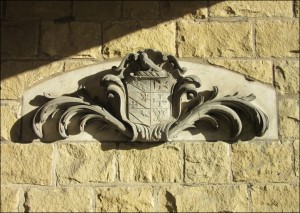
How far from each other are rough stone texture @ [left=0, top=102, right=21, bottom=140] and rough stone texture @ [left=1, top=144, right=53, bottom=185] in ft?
0.20

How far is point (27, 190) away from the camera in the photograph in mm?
2564

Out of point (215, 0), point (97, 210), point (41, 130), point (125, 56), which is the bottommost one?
point (97, 210)

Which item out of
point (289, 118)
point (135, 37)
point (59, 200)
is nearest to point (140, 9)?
point (135, 37)

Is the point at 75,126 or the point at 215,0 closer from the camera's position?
the point at 75,126

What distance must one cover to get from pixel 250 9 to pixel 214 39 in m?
0.29

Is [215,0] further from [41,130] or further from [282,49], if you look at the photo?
[41,130]

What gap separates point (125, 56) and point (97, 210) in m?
0.85

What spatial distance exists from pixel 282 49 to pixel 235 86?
36 cm

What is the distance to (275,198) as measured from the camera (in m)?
2.57

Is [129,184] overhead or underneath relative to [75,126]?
underneath

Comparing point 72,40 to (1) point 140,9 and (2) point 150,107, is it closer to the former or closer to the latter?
(1) point 140,9

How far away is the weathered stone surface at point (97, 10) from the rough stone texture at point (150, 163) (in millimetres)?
772

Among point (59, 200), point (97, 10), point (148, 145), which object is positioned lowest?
point (59, 200)

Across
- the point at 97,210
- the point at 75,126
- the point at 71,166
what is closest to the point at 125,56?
the point at 75,126
